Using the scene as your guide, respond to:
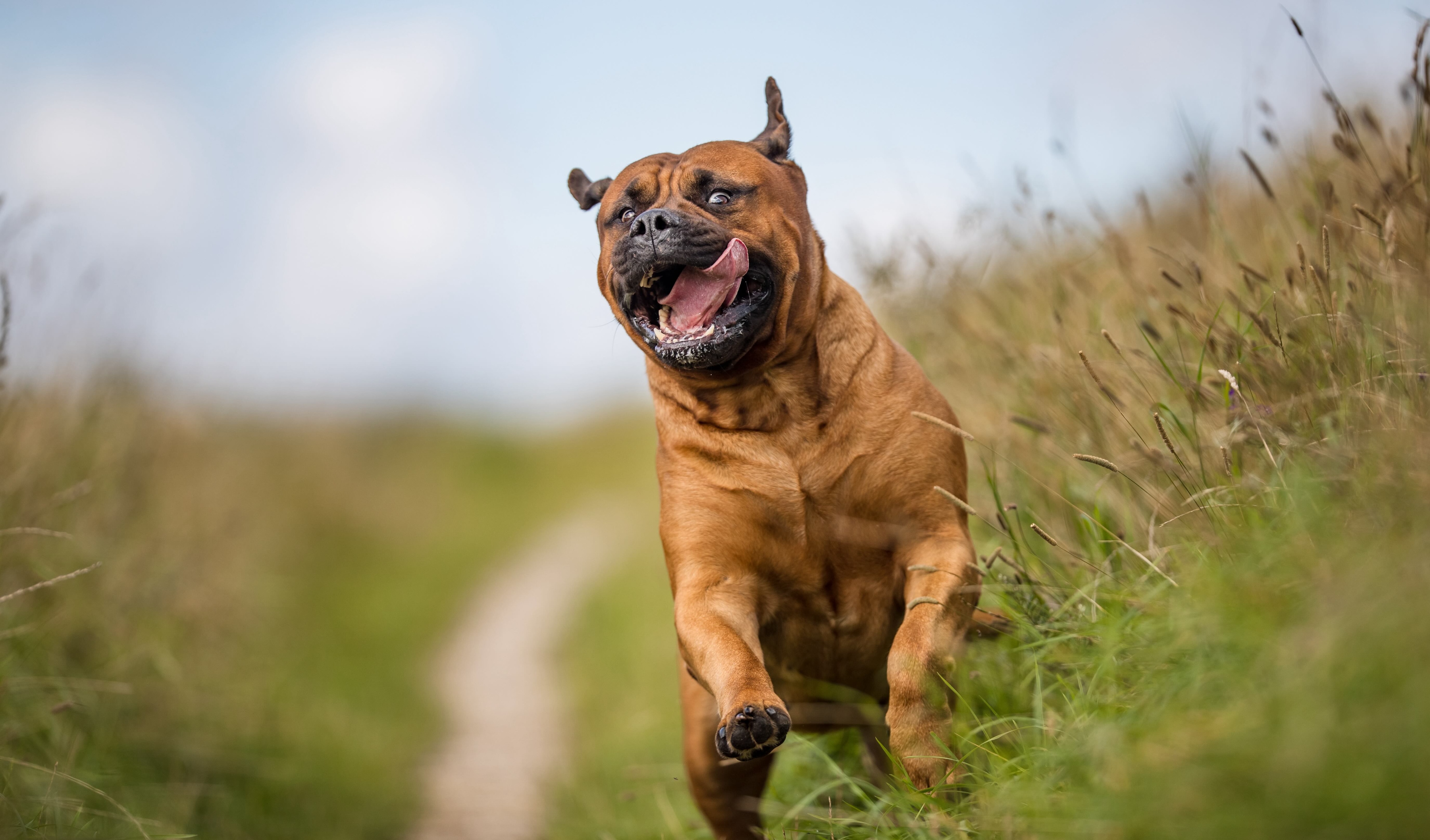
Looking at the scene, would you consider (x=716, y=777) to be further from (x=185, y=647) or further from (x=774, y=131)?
(x=185, y=647)

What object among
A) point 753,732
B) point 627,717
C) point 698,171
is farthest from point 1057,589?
point 627,717

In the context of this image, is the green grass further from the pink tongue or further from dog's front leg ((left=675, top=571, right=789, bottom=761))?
the pink tongue

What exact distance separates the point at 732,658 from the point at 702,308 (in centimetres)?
114

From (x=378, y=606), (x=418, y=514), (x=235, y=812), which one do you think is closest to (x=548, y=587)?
(x=378, y=606)

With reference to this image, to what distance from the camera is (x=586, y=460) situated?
19422mm

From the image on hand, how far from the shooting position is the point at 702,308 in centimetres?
349

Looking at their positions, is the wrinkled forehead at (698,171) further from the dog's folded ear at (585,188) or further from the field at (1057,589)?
the field at (1057,589)

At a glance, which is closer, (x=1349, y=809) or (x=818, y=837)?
(x=1349, y=809)

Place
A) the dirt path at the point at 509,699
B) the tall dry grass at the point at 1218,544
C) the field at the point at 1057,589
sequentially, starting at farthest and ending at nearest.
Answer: the dirt path at the point at 509,699
the field at the point at 1057,589
the tall dry grass at the point at 1218,544

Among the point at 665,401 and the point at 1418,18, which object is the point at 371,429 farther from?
the point at 1418,18

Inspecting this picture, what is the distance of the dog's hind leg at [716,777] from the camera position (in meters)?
3.77

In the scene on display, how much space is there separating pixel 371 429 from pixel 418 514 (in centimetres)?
128

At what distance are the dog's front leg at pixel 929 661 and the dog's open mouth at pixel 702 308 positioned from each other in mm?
894

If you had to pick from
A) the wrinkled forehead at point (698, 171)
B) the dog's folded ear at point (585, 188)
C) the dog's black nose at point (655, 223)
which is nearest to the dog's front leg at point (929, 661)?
the dog's black nose at point (655, 223)
